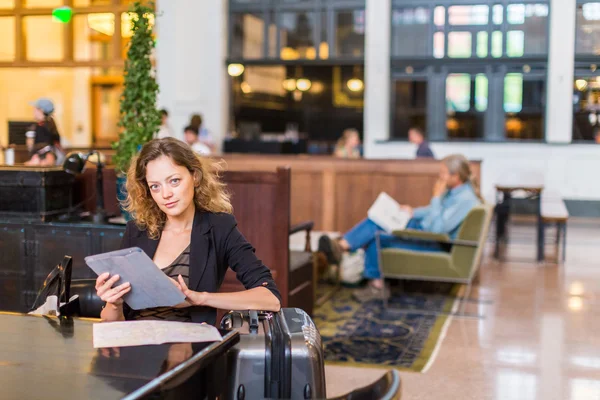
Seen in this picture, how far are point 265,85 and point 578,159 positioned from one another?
592 centimetres

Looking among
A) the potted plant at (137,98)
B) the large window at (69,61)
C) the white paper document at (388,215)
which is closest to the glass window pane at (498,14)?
the large window at (69,61)

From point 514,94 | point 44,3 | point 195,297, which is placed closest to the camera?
point 195,297

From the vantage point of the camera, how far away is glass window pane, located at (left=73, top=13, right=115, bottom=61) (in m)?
14.9

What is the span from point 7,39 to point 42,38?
740mm

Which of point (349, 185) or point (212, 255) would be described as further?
point (349, 185)

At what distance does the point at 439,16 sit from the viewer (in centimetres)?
1390

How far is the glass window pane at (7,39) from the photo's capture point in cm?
1520

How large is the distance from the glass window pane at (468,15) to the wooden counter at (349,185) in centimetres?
569

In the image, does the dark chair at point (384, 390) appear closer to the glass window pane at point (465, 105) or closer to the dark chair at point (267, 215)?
the dark chair at point (267, 215)

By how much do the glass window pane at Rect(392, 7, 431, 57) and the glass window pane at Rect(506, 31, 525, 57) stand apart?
1.40 m

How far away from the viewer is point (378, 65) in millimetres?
13922

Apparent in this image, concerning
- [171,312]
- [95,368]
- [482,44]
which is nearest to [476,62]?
[482,44]

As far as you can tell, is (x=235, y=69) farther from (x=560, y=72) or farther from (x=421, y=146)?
(x=560, y=72)

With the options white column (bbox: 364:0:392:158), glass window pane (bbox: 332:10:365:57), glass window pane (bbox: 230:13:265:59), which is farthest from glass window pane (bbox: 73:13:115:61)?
white column (bbox: 364:0:392:158)
